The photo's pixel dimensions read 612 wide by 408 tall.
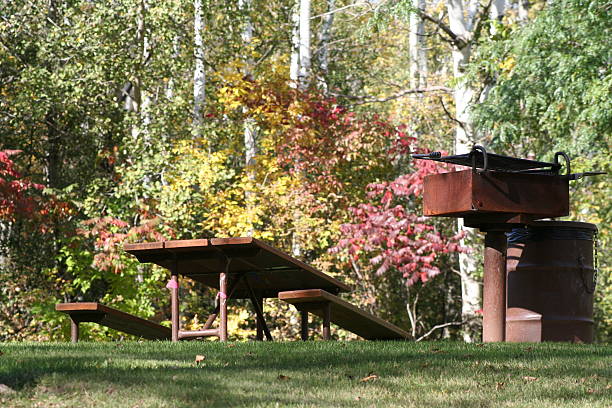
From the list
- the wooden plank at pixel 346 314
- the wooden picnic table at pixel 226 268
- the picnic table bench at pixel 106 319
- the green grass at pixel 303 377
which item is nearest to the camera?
the green grass at pixel 303 377

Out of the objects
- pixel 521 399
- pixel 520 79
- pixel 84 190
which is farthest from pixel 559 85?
pixel 521 399

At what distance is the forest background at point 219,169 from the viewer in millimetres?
18406

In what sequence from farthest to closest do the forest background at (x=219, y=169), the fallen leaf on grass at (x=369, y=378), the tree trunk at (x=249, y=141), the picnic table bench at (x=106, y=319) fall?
the tree trunk at (x=249, y=141) < the forest background at (x=219, y=169) < the picnic table bench at (x=106, y=319) < the fallen leaf on grass at (x=369, y=378)

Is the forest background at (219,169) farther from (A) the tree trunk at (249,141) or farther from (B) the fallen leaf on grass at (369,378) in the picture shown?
(B) the fallen leaf on grass at (369,378)

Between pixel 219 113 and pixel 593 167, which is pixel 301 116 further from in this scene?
pixel 593 167

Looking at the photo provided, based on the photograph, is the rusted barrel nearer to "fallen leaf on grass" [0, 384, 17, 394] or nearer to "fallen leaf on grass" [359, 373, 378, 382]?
"fallen leaf on grass" [359, 373, 378, 382]

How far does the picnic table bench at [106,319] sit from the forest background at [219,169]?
665cm

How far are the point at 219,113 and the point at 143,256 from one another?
36.5 feet

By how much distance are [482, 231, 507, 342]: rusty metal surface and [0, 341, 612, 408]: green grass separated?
5.45 ft

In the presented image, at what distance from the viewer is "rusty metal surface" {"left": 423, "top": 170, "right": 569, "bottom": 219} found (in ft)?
30.6

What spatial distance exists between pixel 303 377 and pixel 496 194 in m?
3.57

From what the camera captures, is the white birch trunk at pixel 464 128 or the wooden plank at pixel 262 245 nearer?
the wooden plank at pixel 262 245

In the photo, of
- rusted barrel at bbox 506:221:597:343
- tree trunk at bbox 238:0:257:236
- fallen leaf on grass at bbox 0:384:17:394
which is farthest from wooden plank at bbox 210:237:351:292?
tree trunk at bbox 238:0:257:236

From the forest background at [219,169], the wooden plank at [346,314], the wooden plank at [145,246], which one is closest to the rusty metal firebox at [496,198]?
the wooden plank at [346,314]
